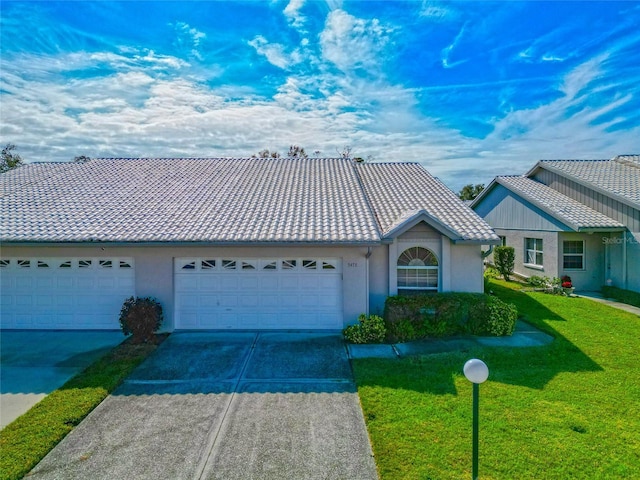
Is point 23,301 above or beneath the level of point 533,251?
beneath

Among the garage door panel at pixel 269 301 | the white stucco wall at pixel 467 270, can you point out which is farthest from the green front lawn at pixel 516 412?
the garage door panel at pixel 269 301

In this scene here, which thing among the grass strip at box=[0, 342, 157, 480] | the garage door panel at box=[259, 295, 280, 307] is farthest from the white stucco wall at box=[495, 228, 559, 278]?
the grass strip at box=[0, 342, 157, 480]

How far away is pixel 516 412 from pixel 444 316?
4.15 metres

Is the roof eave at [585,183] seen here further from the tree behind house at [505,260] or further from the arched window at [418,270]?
the arched window at [418,270]

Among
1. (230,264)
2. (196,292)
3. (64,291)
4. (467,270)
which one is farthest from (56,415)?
(467,270)

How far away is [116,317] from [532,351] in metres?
11.6

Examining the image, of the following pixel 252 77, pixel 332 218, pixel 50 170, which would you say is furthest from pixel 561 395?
pixel 50 170

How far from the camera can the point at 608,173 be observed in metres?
17.9

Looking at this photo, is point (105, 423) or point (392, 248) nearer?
point (105, 423)

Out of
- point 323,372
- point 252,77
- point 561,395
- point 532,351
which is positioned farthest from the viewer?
point 252,77

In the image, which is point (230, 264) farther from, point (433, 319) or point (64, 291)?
point (433, 319)

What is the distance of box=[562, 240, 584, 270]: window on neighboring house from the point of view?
1670cm

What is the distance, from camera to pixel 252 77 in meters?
14.7

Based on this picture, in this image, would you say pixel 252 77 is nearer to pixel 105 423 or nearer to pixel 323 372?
pixel 323 372
